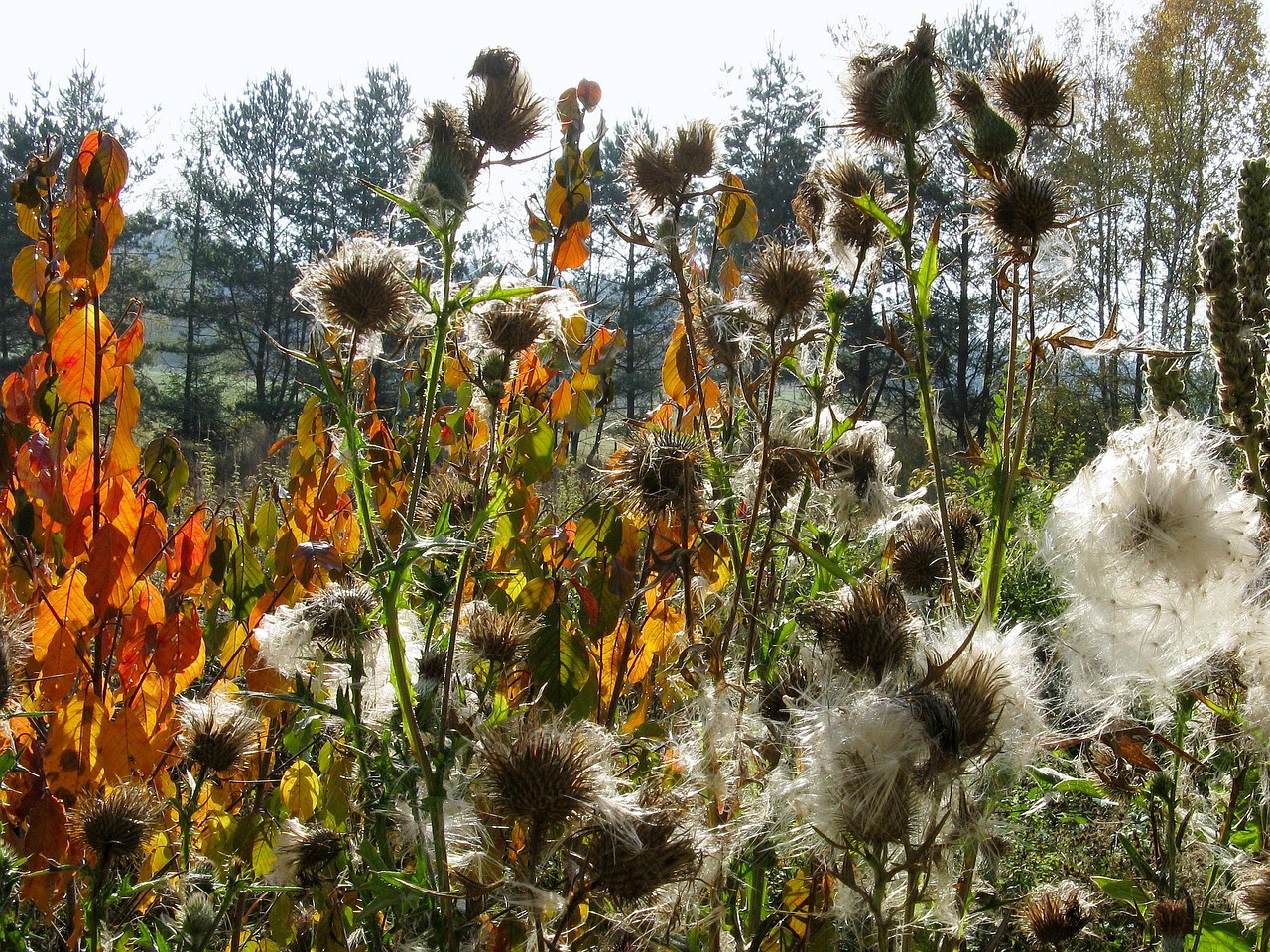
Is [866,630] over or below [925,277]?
below

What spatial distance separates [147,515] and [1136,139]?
26541mm

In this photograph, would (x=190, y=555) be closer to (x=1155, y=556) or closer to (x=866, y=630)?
(x=866, y=630)

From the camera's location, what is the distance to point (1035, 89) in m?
1.80

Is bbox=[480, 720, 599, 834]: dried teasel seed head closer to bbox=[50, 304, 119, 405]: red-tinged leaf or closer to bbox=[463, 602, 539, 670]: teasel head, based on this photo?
bbox=[463, 602, 539, 670]: teasel head

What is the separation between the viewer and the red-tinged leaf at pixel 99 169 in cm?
193

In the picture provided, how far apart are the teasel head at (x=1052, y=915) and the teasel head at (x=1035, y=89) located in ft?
5.13

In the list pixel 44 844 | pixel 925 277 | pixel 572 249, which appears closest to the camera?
pixel 925 277

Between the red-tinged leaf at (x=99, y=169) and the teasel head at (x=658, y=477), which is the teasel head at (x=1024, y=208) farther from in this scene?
the red-tinged leaf at (x=99, y=169)

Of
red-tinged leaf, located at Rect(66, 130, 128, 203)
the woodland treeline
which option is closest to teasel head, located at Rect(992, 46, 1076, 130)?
red-tinged leaf, located at Rect(66, 130, 128, 203)

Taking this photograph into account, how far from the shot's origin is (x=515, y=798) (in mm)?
1211

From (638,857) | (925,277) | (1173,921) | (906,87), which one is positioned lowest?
(1173,921)

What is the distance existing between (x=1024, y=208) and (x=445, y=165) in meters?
0.97

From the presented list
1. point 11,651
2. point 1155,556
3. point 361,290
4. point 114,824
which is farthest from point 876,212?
point 114,824

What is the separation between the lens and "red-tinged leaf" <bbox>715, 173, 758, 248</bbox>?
218 cm
